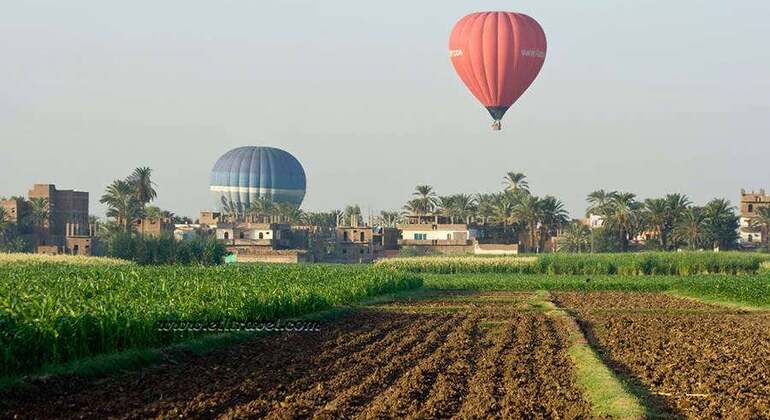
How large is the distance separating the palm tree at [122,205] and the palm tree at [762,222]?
228 feet

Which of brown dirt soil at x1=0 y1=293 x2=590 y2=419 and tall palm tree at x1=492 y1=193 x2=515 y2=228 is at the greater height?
tall palm tree at x1=492 y1=193 x2=515 y2=228

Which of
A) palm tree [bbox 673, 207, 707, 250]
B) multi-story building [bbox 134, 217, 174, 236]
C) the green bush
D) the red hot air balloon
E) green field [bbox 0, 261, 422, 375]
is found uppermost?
the red hot air balloon

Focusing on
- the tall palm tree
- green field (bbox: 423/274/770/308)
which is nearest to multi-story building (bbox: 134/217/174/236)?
the tall palm tree

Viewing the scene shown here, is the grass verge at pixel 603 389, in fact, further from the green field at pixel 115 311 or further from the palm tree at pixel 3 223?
the palm tree at pixel 3 223

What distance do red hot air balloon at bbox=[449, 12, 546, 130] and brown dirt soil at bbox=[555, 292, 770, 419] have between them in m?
31.4

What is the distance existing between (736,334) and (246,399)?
19676 mm

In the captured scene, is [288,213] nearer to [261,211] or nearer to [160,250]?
[261,211]

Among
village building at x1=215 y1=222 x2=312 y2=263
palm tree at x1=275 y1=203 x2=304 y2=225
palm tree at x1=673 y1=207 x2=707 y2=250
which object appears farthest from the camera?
palm tree at x1=275 y1=203 x2=304 y2=225

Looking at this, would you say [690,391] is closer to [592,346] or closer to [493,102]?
[592,346]

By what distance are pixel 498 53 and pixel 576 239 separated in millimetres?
69610

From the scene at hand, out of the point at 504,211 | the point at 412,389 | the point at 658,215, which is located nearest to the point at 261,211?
the point at 504,211

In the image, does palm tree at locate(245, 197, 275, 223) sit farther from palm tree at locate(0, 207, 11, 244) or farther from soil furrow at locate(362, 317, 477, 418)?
soil furrow at locate(362, 317, 477, 418)

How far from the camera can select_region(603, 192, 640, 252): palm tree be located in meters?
136

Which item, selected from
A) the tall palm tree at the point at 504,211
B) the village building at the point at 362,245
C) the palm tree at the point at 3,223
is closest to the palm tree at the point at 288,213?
the village building at the point at 362,245
